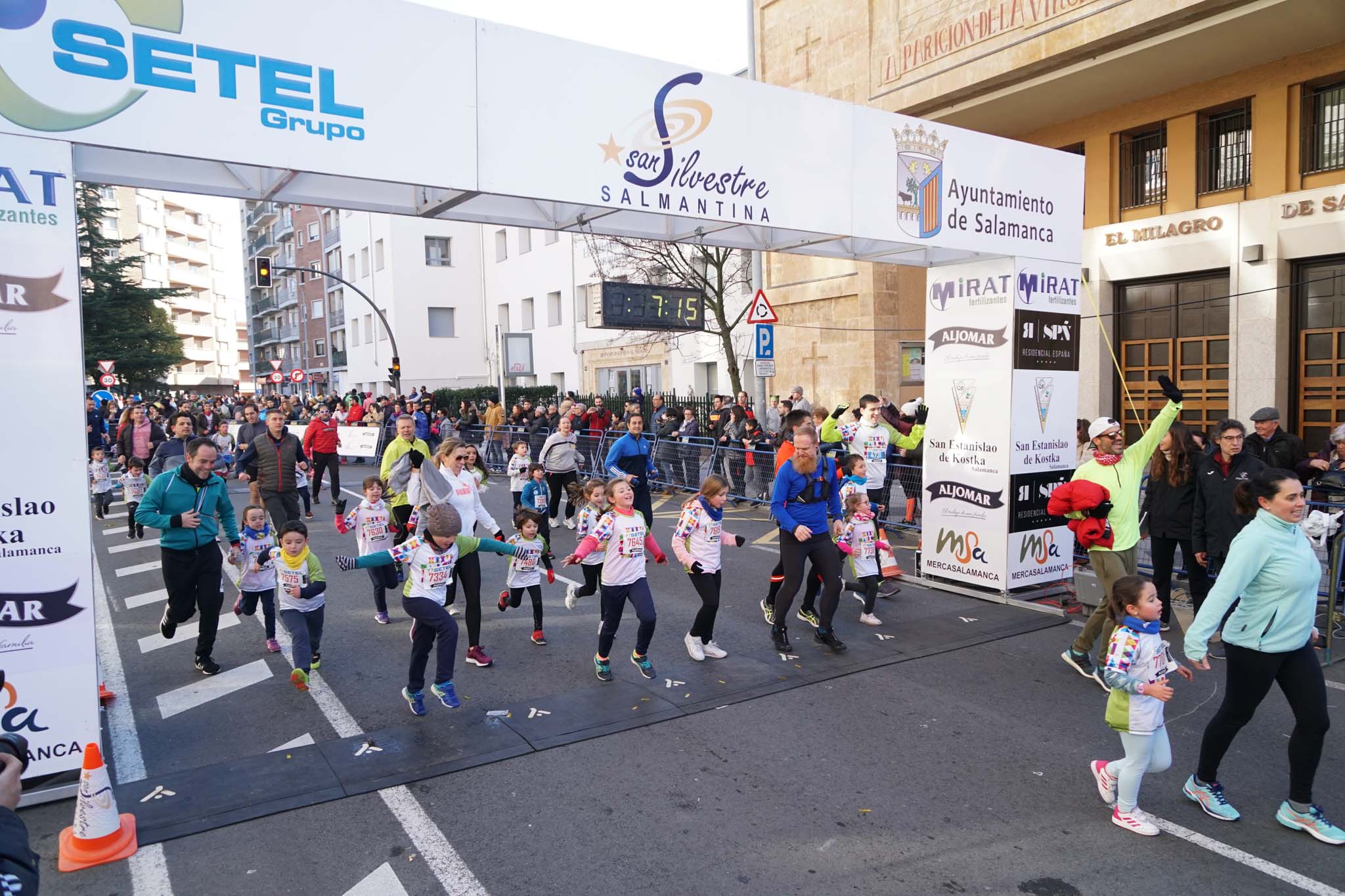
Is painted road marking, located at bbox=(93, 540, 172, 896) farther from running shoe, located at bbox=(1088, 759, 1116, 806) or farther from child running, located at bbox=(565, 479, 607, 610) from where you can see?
running shoe, located at bbox=(1088, 759, 1116, 806)

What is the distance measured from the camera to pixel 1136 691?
4258 millimetres

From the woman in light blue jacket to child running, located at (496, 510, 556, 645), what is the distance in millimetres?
5100

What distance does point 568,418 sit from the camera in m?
11.8

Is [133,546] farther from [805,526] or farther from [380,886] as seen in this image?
[380,886]

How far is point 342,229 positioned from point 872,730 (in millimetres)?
49523

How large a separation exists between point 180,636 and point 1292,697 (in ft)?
28.9

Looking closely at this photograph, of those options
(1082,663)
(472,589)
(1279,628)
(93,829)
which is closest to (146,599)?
(472,589)

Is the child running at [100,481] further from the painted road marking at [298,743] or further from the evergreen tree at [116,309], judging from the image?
the evergreen tree at [116,309]

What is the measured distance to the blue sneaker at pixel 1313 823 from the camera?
4.22 metres

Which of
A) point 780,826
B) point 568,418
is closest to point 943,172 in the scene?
point 568,418

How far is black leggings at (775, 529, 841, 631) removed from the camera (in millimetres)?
7285

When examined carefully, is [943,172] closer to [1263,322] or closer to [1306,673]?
[1306,673]

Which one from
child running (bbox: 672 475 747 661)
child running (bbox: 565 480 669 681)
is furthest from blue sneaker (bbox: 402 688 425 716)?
child running (bbox: 672 475 747 661)

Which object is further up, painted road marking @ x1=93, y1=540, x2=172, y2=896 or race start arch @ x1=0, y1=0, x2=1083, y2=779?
race start arch @ x1=0, y1=0, x2=1083, y2=779
